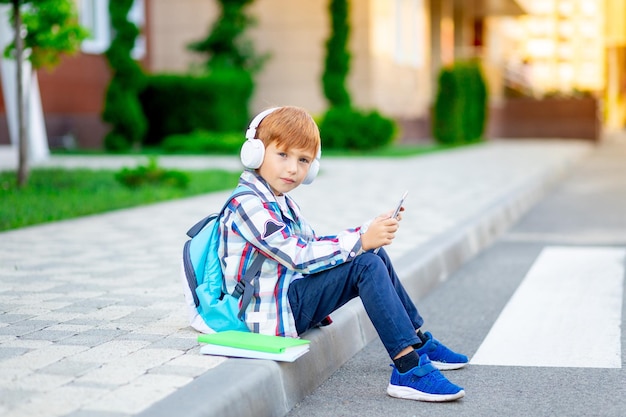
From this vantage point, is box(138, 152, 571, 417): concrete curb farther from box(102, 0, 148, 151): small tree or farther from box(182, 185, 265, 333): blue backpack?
box(102, 0, 148, 151): small tree

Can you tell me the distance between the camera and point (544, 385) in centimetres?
427

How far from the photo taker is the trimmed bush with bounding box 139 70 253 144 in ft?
70.0

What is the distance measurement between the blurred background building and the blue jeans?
15.6 m

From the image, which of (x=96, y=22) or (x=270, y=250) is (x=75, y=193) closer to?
(x=270, y=250)

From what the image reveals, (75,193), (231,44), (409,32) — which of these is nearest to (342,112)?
(231,44)

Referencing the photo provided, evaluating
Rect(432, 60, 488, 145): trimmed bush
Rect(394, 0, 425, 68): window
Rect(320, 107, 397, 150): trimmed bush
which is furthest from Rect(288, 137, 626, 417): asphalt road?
Rect(394, 0, 425, 68): window

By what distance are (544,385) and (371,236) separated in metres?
0.99

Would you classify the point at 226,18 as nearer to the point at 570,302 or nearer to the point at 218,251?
the point at 570,302

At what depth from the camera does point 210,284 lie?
4.23 metres

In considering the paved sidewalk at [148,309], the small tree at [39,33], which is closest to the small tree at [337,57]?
the paved sidewalk at [148,309]

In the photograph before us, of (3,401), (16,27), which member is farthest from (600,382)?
(16,27)

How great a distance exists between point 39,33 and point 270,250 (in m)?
8.13

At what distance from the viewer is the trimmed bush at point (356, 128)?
2027cm

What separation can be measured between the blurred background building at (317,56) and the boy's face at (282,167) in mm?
15508
